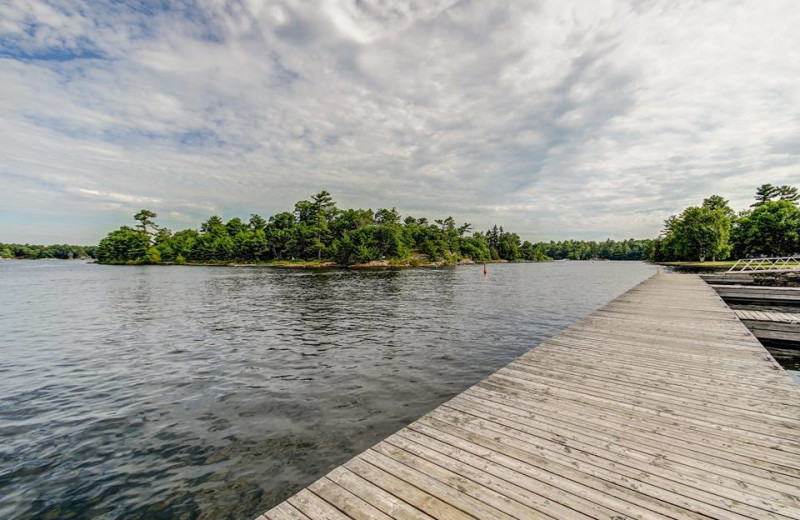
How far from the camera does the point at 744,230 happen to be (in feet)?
251

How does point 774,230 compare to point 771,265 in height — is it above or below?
above

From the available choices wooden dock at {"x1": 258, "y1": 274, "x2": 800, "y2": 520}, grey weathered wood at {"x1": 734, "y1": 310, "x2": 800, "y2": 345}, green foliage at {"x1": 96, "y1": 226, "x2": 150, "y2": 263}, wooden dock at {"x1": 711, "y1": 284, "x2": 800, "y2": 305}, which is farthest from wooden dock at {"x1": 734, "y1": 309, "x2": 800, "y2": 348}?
green foliage at {"x1": 96, "y1": 226, "x2": 150, "y2": 263}

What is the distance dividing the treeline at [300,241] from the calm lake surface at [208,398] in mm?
83530

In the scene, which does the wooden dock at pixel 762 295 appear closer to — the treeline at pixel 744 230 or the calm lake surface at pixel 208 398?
the calm lake surface at pixel 208 398

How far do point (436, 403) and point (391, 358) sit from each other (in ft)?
13.2

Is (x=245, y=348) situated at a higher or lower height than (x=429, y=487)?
lower

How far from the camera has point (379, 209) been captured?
5674 inches

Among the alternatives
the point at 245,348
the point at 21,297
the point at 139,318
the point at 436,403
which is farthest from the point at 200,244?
the point at 436,403

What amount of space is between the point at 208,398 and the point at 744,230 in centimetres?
10897

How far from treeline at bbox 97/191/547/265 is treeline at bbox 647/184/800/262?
70.6m

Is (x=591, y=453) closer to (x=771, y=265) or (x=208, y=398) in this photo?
(x=208, y=398)

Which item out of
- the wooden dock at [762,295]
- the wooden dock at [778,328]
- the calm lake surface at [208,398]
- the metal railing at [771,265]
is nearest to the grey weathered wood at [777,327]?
the wooden dock at [778,328]

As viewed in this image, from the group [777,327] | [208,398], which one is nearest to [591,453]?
[208,398]

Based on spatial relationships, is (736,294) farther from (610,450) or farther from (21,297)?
(21,297)
